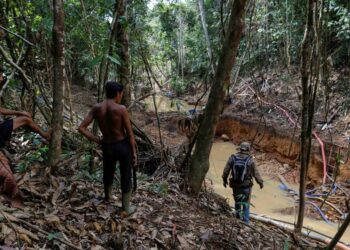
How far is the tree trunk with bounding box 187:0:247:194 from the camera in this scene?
5375 mm

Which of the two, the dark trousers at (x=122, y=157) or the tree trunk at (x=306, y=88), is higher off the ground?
the tree trunk at (x=306, y=88)

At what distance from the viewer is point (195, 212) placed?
17.9 feet

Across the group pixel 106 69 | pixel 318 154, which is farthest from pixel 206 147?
pixel 318 154

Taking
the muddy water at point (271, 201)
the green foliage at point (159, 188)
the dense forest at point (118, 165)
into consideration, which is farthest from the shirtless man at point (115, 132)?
the muddy water at point (271, 201)

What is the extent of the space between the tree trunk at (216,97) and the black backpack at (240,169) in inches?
33.7

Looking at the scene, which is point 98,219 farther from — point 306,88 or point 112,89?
point 306,88

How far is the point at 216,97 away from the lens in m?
5.75

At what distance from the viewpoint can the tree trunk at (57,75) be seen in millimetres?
4059

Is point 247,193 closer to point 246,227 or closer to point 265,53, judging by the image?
point 246,227

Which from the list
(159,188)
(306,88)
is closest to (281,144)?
(159,188)

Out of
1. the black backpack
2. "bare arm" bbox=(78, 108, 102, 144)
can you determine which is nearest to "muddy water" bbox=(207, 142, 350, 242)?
the black backpack

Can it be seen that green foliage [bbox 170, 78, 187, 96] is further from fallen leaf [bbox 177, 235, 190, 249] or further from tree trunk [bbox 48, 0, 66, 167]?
fallen leaf [bbox 177, 235, 190, 249]

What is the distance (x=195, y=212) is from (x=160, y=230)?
1.28 m

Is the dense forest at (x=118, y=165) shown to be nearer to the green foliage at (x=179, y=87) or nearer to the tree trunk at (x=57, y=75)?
the tree trunk at (x=57, y=75)
